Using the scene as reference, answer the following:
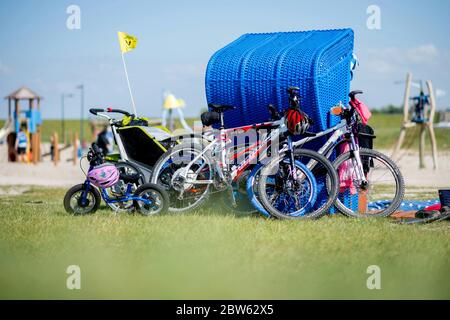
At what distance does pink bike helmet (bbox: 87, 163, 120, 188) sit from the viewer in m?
8.89

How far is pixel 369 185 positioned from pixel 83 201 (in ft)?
11.3

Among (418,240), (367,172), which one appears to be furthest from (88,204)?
(418,240)

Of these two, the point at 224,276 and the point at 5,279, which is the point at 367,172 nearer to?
the point at 224,276

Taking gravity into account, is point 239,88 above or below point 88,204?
above

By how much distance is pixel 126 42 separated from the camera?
10.5 meters

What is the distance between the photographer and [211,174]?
355 inches

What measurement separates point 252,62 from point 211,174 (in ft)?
5.06

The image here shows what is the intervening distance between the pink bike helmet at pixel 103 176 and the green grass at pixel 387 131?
18352mm
